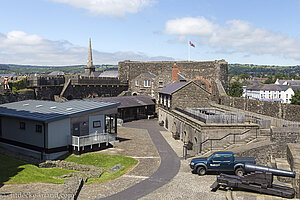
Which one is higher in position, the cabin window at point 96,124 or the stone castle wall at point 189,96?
the stone castle wall at point 189,96

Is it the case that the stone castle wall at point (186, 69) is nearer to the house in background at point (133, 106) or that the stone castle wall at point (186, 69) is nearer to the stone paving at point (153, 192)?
the house in background at point (133, 106)

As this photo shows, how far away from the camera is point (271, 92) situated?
109062 millimetres

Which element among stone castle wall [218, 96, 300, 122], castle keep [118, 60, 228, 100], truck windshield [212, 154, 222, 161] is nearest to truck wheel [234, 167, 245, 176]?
truck windshield [212, 154, 222, 161]

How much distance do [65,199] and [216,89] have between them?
4015 cm

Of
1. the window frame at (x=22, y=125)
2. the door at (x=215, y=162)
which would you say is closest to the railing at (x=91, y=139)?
the window frame at (x=22, y=125)

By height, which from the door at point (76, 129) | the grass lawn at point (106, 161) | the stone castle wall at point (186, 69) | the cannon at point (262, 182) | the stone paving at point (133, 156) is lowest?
the stone paving at point (133, 156)

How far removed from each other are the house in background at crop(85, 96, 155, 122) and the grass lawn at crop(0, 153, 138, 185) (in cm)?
2120

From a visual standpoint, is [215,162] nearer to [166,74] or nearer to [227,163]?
[227,163]

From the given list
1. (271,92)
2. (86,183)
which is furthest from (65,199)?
(271,92)

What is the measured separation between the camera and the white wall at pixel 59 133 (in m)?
23.1

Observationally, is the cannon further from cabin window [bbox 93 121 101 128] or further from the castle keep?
the castle keep

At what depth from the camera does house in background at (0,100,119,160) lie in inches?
914

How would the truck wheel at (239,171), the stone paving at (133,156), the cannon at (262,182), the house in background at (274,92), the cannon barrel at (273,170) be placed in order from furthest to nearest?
the house in background at (274,92) → the truck wheel at (239,171) → the stone paving at (133,156) → the cannon barrel at (273,170) → the cannon at (262,182)

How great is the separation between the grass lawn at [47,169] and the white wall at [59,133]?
1557mm
